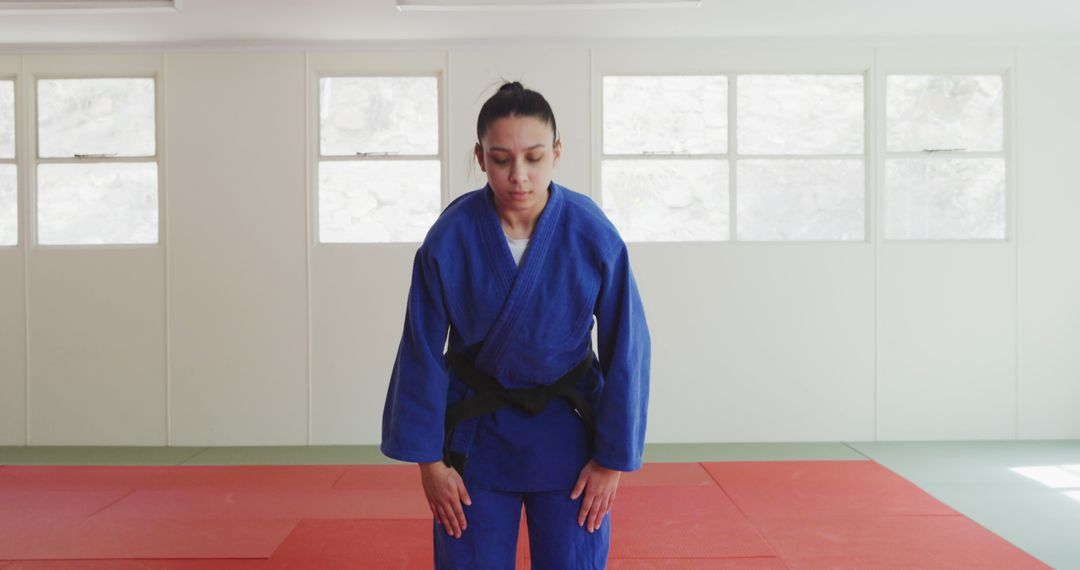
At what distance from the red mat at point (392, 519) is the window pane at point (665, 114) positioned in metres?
1.97

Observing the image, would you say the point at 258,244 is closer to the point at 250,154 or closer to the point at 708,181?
the point at 250,154

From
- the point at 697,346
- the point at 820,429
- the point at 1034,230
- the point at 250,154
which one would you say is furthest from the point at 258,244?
the point at 1034,230

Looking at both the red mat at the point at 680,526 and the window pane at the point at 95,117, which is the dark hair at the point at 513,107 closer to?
the red mat at the point at 680,526

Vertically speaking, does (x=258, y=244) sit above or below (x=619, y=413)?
above

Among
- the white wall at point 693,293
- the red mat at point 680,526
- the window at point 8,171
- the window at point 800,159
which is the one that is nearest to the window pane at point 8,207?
the window at point 8,171

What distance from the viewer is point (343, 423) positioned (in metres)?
4.96

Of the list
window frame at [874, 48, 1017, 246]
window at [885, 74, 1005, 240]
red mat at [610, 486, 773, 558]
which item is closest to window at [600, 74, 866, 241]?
window frame at [874, 48, 1017, 246]

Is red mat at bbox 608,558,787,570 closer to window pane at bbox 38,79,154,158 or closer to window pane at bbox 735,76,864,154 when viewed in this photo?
window pane at bbox 735,76,864,154

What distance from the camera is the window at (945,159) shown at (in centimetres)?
500

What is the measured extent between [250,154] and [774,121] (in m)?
3.24

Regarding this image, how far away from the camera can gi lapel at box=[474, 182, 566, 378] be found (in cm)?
158

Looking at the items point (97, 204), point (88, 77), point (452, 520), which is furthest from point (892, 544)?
point (88, 77)

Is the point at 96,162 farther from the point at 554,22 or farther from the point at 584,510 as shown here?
the point at 584,510

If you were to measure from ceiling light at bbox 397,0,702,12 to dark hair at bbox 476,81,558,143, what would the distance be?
283cm
